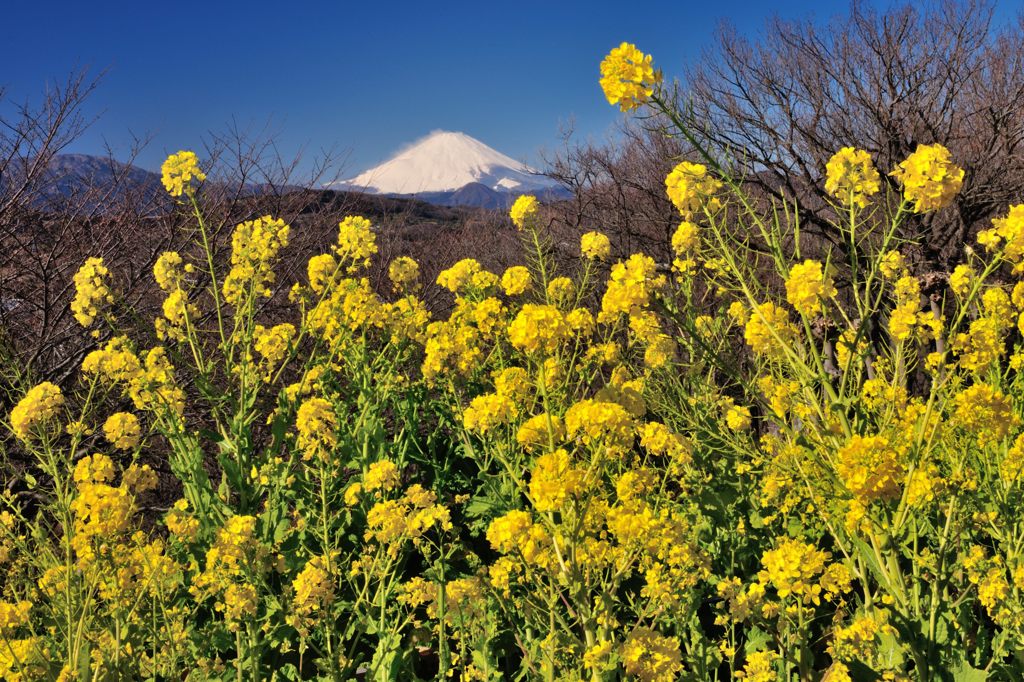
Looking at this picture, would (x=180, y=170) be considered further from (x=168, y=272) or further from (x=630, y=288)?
(x=630, y=288)

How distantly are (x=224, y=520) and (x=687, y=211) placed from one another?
2.25m

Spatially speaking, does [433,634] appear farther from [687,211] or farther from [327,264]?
[327,264]

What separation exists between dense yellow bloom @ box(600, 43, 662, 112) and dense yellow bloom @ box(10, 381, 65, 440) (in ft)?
6.75

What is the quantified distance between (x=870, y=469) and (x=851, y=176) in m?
0.93

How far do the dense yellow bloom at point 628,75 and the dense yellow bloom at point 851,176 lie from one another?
0.70m

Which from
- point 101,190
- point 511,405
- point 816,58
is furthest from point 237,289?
point 816,58

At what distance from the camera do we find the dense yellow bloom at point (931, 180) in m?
1.98

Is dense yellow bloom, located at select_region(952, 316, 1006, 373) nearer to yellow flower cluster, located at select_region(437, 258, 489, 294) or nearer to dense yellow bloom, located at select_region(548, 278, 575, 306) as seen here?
dense yellow bloom, located at select_region(548, 278, 575, 306)

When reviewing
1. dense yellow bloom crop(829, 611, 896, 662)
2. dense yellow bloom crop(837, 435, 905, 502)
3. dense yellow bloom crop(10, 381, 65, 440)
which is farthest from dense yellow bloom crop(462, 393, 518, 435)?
dense yellow bloom crop(10, 381, 65, 440)

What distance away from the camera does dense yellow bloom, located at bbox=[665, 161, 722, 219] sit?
227 centimetres

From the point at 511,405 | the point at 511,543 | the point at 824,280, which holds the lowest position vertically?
the point at 511,543

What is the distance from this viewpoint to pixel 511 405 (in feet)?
7.71

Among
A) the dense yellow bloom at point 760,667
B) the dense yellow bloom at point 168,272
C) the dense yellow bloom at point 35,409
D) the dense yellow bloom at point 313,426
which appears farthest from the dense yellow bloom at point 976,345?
the dense yellow bloom at point 168,272

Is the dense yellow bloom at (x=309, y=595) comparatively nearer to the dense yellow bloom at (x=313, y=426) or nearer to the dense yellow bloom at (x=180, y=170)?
the dense yellow bloom at (x=313, y=426)
